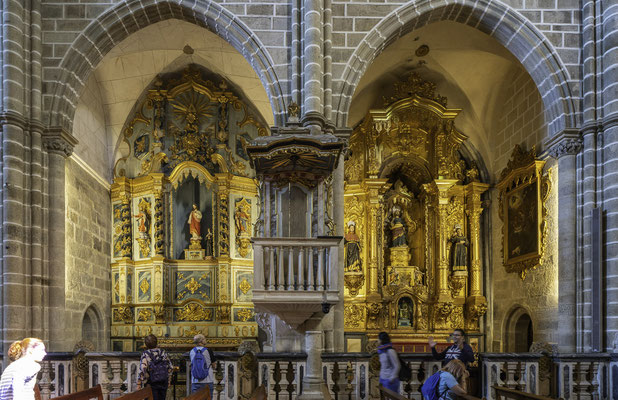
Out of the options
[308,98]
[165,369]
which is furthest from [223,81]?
[165,369]

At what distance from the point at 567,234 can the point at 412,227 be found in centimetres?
525

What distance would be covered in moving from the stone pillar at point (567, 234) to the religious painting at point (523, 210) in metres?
1.83

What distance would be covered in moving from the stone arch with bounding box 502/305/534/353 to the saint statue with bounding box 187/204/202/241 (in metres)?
7.27

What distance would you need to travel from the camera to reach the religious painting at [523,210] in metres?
11.4

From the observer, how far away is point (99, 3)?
380 inches

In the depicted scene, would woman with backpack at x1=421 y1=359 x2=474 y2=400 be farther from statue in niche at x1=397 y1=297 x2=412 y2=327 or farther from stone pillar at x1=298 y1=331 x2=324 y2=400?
statue in niche at x1=397 y1=297 x2=412 y2=327

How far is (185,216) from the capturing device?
44.5ft

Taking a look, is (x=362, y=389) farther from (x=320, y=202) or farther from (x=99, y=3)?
(x=99, y=3)

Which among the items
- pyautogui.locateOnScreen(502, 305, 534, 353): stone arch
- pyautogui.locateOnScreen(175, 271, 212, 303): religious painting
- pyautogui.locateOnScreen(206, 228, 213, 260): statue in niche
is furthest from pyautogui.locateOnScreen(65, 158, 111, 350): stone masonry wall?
pyautogui.locateOnScreen(502, 305, 534, 353): stone arch

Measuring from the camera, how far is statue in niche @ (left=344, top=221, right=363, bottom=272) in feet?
43.7

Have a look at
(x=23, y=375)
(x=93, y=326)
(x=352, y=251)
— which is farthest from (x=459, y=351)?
(x=93, y=326)

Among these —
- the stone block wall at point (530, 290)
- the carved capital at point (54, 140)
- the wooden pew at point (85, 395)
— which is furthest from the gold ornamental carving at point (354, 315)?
the wooden pew at point (85, 395)

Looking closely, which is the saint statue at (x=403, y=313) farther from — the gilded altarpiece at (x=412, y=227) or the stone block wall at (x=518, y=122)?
the stone block wall at (x=518, y=122)

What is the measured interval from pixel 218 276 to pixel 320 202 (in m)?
5.16
